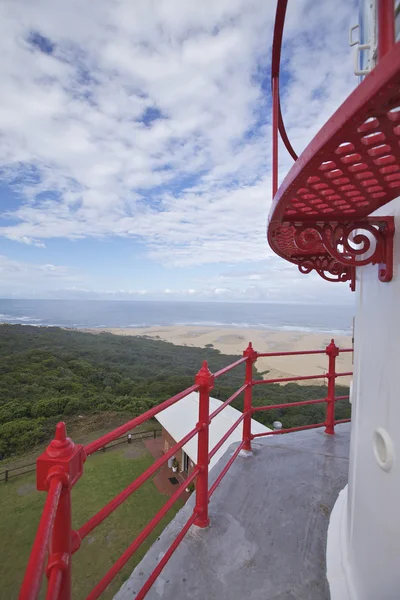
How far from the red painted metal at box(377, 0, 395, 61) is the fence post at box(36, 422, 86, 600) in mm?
1378

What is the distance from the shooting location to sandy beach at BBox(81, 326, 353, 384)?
3291 centimetres

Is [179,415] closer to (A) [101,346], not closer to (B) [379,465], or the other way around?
(B) [379,465]

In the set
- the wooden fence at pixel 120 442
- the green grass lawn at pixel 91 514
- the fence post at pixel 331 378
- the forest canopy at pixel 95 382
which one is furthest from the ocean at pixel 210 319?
the fence post at pixel 331 378

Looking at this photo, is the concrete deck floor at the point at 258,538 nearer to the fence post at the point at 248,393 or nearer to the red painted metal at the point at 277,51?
the fence post at the point at 248,393

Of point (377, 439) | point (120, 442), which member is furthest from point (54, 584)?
point (120, 442)

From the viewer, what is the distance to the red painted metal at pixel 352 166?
0.65 meters

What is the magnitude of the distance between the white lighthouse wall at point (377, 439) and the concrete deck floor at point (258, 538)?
0.41 m

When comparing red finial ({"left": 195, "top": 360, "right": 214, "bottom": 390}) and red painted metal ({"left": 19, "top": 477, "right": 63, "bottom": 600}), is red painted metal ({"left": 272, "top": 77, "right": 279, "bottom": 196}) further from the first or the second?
red painted metal ({"left": 19, "top": 477, "right": 63, "bottom": 600})

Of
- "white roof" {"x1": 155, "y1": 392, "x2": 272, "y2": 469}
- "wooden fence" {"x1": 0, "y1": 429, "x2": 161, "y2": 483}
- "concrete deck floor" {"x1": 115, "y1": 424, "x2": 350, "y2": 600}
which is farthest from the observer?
"wooden fence" {"x1": 0, "y1": 429, "x2": 161, "y2": 483}

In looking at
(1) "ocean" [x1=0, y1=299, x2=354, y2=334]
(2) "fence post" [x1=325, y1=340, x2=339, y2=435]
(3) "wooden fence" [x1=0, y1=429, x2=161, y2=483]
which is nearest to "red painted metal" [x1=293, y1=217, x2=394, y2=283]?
(2) "fence post" [x1=325, y1=340, x2=339, y2=435]

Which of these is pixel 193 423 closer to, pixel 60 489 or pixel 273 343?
pixel 60 489

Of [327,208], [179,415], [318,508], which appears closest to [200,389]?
[327,208]

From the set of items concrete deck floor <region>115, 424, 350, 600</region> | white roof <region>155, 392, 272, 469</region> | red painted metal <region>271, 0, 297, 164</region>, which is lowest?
white roof <region>155, 392, 272, 469</region>

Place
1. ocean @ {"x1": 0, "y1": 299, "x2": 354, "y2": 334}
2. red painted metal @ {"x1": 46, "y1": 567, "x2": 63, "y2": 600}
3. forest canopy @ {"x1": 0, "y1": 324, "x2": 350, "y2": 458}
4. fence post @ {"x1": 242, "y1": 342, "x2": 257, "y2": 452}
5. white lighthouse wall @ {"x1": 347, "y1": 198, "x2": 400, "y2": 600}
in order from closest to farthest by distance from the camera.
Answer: red painted metal @ {"x1": 46, "y1": 567, "x2": 63, "y2": 600}, white lighthouse wall @ {"x1": 347, "y1": 198, "x2": 400, "y2": 600}, fence post @ {"x1": 242, "y1": 342, "x2": 257, "y2": 452}, forest canopy @ {"x1": 0, "y1": 324, "x2": 350, "y2": 458}, ocean @ {"x1": 0, "y1": 299, "x2": 354, "y2": 334}
